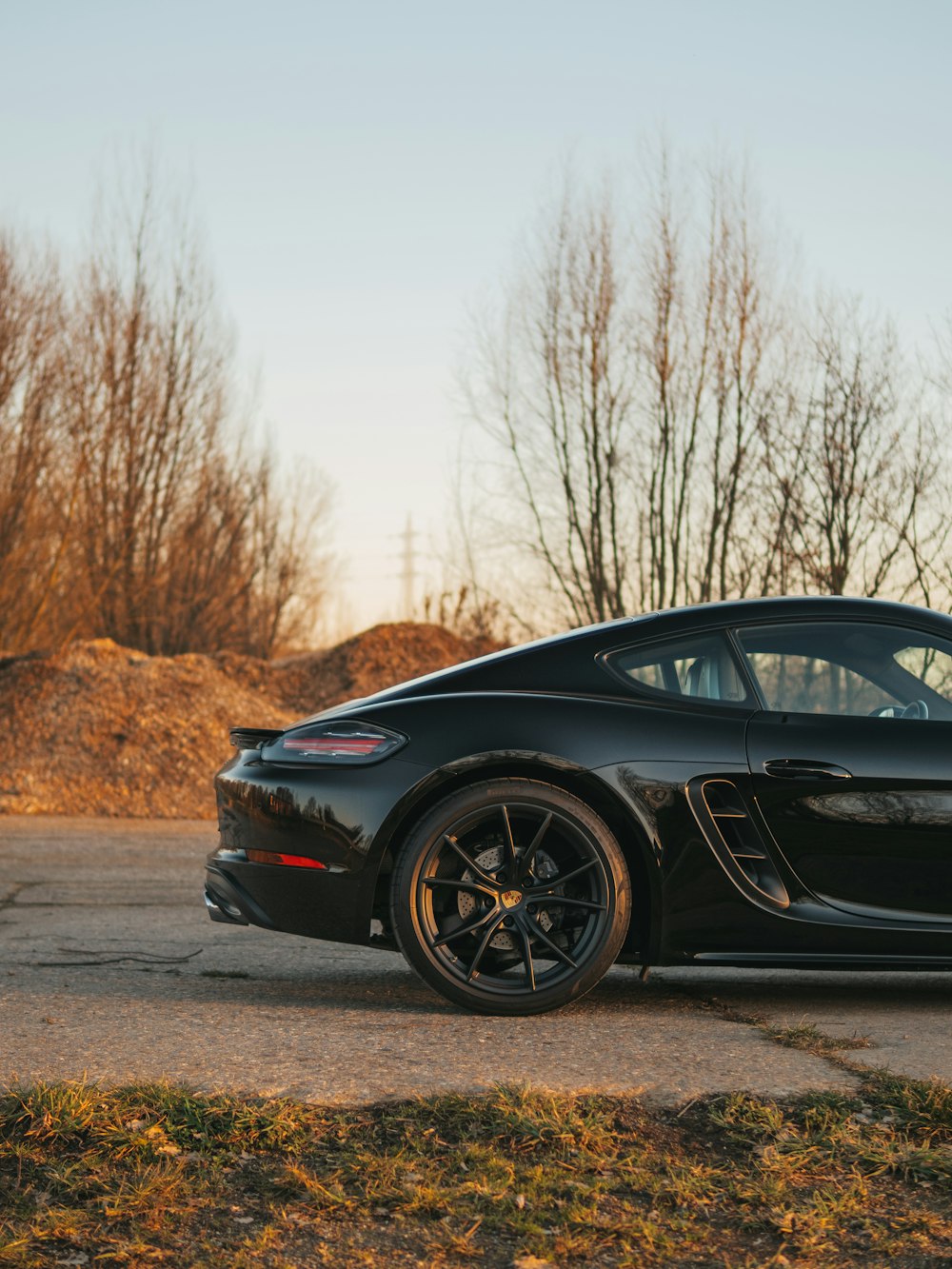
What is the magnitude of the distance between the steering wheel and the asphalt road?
976 millimetres

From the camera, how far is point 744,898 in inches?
165

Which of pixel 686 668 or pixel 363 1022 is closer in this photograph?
pixel 363 1022

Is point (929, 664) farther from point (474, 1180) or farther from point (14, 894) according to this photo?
point (14, 894)

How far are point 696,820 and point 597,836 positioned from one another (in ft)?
1.04

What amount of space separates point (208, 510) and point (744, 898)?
19221 millimetres

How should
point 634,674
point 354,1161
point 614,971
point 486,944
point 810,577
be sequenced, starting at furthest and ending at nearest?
1. point 810,577
2. point 614,971
3. point 634,674
4. point 486,944
5. point 354,1161

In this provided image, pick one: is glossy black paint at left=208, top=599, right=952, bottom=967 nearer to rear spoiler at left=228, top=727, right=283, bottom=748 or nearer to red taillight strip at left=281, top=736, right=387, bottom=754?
red taillight strip at left=281, top=736, right=387, bottom=754

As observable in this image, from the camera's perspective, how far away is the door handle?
14.0 feet

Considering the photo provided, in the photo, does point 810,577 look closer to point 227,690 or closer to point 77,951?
point 227,690

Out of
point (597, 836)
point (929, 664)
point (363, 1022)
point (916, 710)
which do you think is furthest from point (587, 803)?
point (929, 664)

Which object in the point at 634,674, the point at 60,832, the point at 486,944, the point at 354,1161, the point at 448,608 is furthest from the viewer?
the point at 448,608

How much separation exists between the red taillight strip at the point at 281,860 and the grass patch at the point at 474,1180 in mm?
1196

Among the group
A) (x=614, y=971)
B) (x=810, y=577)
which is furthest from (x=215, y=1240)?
(x=810, y=577)

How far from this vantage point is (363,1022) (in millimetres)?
4082
